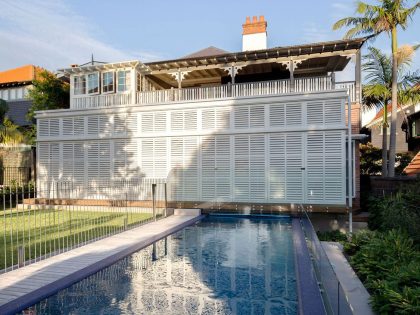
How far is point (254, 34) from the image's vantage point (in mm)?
19766

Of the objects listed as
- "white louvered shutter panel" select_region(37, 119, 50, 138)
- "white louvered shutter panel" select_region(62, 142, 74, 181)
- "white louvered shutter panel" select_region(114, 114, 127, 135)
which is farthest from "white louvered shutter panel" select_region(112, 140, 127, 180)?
"white louvered shutter panel" select_region(37, 119, 50, 138)

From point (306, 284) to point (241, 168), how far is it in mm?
9041

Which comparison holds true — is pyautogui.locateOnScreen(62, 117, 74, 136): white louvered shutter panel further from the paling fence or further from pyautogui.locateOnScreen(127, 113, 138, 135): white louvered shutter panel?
pyautogui.locateOnScreen(127, 113, 138, 135): white louvered shutter panel

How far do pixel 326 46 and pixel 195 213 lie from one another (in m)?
8.98

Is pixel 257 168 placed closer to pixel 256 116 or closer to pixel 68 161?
pixel 256 116

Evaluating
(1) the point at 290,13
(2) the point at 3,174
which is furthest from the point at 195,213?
(2) the point at 3,174

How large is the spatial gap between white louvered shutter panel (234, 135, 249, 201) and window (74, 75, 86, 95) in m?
8.59

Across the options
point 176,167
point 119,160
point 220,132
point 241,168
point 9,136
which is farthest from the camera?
point 9,136

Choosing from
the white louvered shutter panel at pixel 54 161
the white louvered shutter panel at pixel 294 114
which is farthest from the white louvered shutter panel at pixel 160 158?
the white louvered shutter panel at pixel 294 114

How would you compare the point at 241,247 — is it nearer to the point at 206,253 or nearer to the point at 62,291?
the point at 206,253

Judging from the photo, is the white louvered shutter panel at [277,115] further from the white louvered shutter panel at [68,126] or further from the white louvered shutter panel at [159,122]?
the white louvered shutter panel at [68,126]

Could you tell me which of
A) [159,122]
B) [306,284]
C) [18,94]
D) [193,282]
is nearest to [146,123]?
[159,122]

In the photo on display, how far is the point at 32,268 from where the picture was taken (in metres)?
5.80

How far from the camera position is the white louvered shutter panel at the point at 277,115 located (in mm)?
13406
